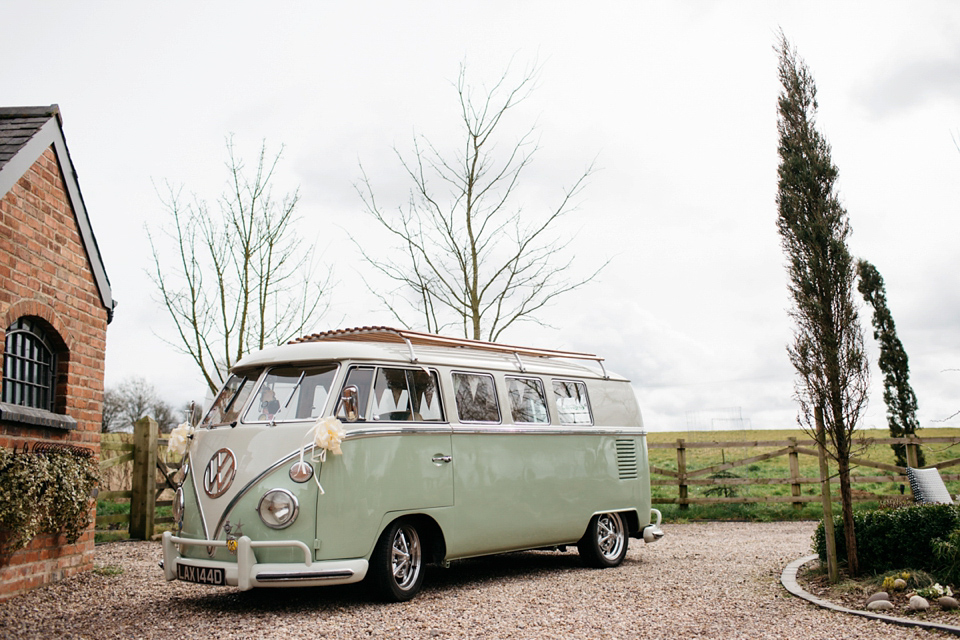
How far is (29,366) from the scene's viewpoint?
28.1ft

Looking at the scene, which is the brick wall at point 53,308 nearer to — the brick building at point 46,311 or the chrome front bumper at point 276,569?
the brick building at point 46,311

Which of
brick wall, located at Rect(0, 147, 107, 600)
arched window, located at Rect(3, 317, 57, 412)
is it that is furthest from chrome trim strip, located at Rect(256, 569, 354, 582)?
arched window, located at Rect(3, 317, 57, 412)

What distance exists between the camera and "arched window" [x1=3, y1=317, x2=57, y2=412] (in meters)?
8.23

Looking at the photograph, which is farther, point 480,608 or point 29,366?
point 29,366

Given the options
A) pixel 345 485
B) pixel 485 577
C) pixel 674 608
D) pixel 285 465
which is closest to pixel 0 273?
pixel 285 465

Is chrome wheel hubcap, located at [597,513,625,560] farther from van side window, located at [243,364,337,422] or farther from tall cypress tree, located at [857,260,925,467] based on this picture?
tall cypress tree, located at [857,260,925,467]

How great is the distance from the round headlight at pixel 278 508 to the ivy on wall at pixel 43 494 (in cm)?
234

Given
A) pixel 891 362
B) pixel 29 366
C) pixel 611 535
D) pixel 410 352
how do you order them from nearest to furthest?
pixel 410 352
pixel 29 366
pixel 611 535
pixel 891 362

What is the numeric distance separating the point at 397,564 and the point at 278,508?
1384 mm

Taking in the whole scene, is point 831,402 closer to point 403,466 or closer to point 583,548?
point 583,548

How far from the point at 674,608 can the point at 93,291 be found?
24.1 ft

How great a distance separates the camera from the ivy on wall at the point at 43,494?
739 cm

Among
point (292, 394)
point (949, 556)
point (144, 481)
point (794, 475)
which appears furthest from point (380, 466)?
point (794, 475)

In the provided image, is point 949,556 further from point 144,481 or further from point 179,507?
point 144,481
